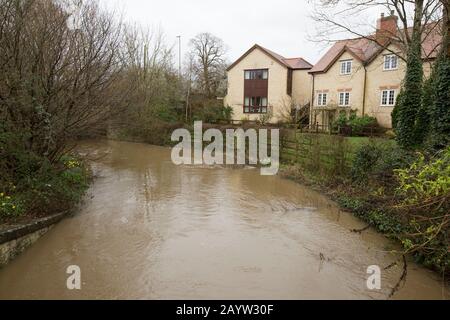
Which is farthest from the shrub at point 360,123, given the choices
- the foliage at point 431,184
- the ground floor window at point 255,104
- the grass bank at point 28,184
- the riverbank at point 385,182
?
the grass bank at point 28,184

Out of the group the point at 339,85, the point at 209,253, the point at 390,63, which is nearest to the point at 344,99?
the point at 339,85

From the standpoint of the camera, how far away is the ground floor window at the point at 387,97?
2403cm

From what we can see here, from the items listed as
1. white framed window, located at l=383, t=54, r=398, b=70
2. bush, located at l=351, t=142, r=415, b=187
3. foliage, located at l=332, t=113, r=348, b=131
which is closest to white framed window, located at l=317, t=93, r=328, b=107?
foliage, located at l=332, t=113, r=348, b=131

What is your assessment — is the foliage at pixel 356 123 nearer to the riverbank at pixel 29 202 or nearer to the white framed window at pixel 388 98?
the white framed window at pixel 388 98

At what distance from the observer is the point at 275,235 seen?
8492mm

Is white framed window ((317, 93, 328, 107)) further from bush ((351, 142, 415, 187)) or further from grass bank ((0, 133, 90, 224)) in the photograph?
grass bank ((0, 133, 90, 224))

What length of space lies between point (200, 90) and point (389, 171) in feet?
103

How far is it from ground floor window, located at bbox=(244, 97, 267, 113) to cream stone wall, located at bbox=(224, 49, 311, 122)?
40 cm

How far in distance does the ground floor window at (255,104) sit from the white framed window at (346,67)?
762 cm

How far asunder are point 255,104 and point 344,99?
28.1ft

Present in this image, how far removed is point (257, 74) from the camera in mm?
32094

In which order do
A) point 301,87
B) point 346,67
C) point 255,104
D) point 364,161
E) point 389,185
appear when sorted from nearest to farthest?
point 389,185
point 364,161
point 346,67
point 301,87
point 255,104

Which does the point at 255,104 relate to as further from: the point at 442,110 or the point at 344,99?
the point at 442,110

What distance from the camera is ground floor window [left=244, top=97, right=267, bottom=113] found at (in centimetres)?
3216
